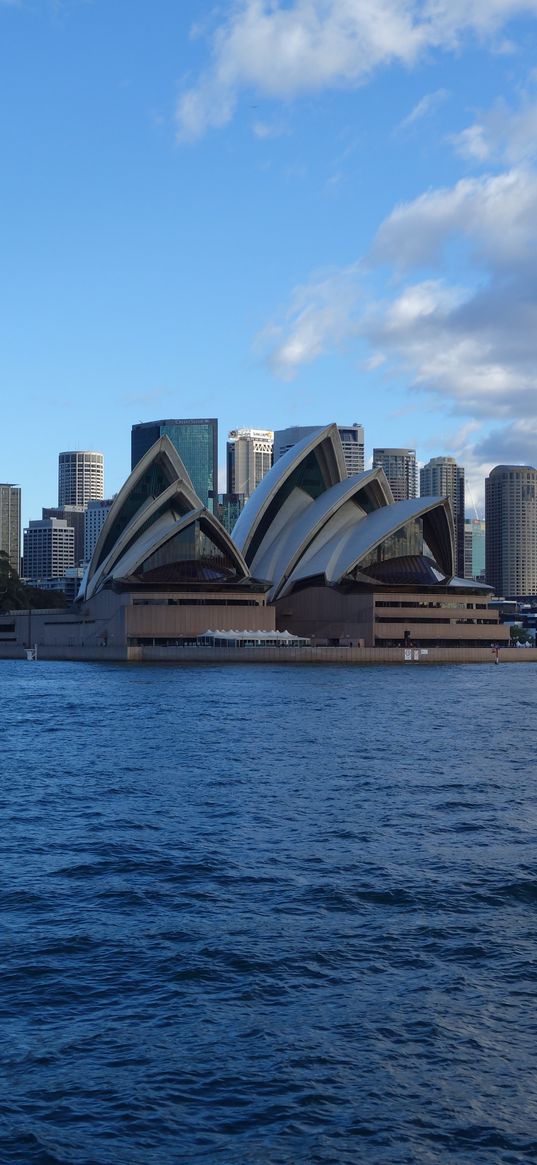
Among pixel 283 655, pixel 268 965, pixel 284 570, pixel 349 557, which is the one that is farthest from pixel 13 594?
pixel 268 965

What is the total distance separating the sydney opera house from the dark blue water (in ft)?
205

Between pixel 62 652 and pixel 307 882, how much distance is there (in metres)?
84.7

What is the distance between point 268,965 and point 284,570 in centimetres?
8390

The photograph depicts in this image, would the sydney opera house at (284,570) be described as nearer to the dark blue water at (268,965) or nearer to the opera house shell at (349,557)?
the opera house shell at (349,557)

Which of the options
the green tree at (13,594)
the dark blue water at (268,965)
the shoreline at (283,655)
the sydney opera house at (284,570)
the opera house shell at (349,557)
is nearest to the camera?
the dark blue water at (268,965)

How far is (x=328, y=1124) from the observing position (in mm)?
9375

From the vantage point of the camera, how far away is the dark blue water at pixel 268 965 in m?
9.39

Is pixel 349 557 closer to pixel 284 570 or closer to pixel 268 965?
pixel 284 570

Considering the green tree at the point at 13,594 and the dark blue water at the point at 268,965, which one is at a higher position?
the green tree at the point at 13,594

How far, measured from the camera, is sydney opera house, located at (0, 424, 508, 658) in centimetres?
9162

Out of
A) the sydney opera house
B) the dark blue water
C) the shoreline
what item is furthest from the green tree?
the dark blue water

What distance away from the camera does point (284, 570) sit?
96625 mm

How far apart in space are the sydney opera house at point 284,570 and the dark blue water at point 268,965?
62.5 m

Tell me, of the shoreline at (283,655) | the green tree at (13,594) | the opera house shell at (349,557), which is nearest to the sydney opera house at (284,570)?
the opera house shell at (349,557)
